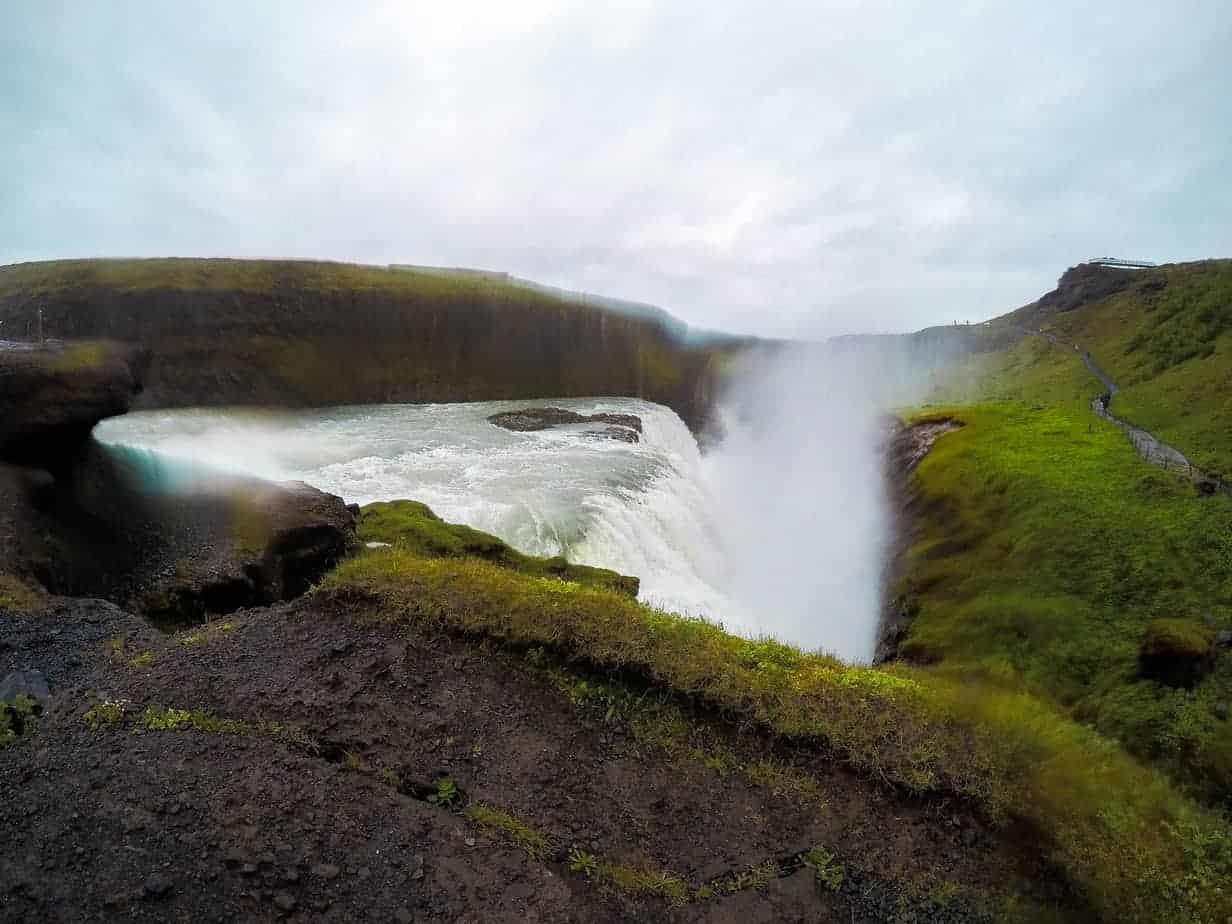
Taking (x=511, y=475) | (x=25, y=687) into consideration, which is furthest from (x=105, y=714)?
(x=511, y=475)

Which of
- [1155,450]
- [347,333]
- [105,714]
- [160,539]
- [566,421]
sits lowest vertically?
[105,714]

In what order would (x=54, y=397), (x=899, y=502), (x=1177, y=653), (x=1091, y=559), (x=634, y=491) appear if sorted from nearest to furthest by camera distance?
(x=54, y=397) < (x=1177, y=653) < (x=1091, y=559) < (x=634, y=491) < (x=899, y=502)

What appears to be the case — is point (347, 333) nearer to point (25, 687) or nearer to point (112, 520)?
point (112, 520)

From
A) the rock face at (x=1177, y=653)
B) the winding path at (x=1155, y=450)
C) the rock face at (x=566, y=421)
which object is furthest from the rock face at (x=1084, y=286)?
the rock face at (x=1177, y=653)

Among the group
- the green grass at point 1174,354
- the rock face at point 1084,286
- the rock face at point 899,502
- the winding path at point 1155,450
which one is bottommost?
the rock face at point 899,502

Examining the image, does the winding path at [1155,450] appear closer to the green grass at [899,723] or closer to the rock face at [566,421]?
the green grass at [899,723]

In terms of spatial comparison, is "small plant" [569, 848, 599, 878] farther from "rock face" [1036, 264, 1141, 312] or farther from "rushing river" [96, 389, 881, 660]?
"rock face" [1036, 264, 1141, 312]
